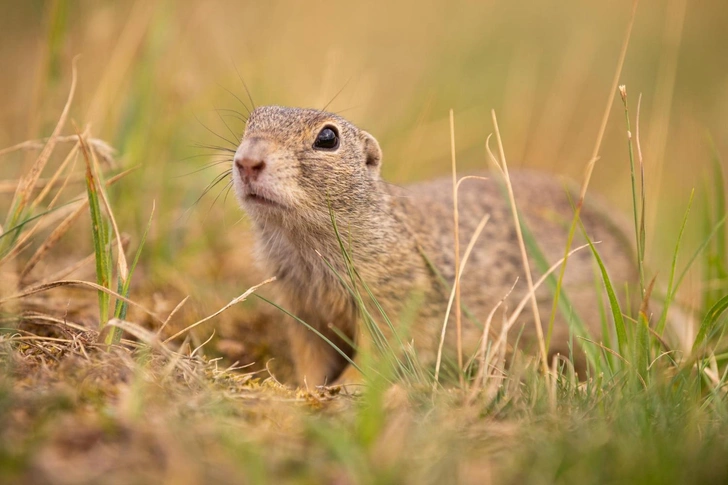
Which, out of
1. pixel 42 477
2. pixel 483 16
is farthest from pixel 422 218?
pixel 483 16

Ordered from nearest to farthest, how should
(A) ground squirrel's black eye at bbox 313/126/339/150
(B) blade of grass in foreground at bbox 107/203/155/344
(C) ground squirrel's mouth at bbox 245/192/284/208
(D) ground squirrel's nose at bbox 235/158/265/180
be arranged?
(B) blade of grass in foreground at bbox 107/203/155/344 < (D) ground squirrel's nose at bbox 235/158/265/180 < (C) ground squirrel's mouth at bbox 245/192/284/208 < (A) ground squirrel's black eye at bbox 313/126/339/150

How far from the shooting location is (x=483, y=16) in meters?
10.2

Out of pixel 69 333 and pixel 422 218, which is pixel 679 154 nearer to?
pixel 422 218

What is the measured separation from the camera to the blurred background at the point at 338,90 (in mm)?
4648

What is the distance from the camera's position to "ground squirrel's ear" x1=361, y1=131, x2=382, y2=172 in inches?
160

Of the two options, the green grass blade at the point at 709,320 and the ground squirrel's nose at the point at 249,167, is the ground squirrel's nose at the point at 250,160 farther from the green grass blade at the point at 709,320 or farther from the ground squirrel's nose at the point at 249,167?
the green grass blade at the point at 709,320

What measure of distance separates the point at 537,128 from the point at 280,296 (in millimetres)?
4789

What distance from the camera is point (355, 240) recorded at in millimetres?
3840

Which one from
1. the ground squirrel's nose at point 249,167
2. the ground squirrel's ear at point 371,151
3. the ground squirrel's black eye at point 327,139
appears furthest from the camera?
the ground squirrel's ear at point 371,151

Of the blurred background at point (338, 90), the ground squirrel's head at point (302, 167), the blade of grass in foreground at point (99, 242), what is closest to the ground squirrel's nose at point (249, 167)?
the ground squirrel's head at point (302, 167)

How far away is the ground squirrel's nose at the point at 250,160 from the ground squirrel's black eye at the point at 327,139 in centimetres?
47

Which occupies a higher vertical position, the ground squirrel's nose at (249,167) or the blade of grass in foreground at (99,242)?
the ground squirrel's nose at (249,167)

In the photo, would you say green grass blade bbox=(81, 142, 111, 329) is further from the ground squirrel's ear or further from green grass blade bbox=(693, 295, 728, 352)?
green grass blade bbox=(693, 295, 728, 352)

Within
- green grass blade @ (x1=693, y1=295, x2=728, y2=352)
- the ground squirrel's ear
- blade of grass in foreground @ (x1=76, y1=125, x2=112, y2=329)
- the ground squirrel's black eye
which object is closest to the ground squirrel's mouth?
the ground squirrel's black eye
